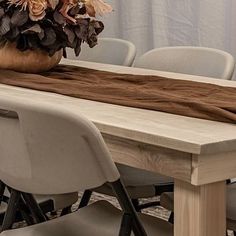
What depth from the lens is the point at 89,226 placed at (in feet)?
5.48

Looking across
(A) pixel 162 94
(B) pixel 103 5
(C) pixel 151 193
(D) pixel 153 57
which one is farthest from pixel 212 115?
(D) pixel 153 57

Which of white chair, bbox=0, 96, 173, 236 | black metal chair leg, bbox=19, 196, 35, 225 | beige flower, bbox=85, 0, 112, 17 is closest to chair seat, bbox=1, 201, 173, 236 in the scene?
white chair, bbox=0, 96, 173, 236

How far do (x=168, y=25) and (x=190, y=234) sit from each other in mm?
2208

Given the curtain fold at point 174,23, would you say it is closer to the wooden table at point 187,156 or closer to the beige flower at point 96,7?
the beige flower at point 96,7

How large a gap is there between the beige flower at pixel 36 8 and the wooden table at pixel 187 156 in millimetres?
790

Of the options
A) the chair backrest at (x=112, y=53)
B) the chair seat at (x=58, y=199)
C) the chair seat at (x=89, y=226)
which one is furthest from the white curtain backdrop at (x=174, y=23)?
the chair seat at (x=89, y=226)

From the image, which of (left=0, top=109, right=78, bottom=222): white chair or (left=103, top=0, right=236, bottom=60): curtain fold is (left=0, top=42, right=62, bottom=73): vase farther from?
(left=103, top=0, right=236, bottom=60): curtain fold

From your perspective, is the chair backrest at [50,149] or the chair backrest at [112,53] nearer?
the chair backrest at [50,149]

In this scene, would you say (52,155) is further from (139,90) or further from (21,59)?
(21,59)

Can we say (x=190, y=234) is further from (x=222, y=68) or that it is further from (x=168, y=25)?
(x=168, y=25)

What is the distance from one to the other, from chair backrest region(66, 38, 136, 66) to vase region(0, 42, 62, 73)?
0.64 meters

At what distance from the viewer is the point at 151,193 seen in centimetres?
208

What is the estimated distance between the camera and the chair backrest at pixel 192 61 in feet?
8.11

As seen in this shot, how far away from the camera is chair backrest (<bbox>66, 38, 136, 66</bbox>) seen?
9.46ft
